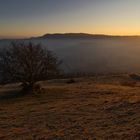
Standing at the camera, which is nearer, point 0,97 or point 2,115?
point 2,115

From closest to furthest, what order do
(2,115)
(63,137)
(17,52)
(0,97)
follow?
(63,137)
(2,115)
(0,97)
(17,52)

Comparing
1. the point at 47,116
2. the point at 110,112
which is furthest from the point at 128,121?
the point at 47,116

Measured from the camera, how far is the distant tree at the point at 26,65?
3647cm

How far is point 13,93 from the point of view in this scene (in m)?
37.2

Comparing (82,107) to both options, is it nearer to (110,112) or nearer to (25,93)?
(110,112)

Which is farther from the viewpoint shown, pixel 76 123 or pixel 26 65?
pixel 26 65

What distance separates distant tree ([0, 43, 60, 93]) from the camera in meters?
Answer: 36.5

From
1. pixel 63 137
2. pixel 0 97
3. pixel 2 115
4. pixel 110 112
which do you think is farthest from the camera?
A: pixel 0 97

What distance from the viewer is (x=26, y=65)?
36781 millimetres

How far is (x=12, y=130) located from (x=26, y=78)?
19126 millimetres

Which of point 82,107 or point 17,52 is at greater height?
point 17,52

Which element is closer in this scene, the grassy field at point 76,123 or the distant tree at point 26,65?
the grassy field at point 76,123

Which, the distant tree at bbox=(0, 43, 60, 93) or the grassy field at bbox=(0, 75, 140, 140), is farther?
the distant tree at bbox=(0, 43, 60, 93)

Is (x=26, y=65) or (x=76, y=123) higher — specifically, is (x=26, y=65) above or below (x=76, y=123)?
above
